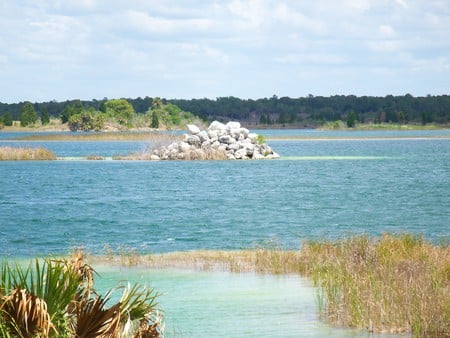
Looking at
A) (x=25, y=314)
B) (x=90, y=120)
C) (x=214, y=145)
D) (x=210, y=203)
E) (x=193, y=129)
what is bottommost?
(x=210, y=203)

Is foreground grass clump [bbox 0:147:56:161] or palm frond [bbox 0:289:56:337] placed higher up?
palm frond [bbox 0:289:56:337]

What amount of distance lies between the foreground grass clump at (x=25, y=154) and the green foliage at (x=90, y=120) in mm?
87238

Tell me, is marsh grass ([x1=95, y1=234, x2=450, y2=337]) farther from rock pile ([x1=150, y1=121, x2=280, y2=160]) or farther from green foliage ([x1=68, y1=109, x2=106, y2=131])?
green foliage ([x1=68, y1=109, x2=106, y2=131])

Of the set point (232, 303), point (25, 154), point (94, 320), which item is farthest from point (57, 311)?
point (25, 154)

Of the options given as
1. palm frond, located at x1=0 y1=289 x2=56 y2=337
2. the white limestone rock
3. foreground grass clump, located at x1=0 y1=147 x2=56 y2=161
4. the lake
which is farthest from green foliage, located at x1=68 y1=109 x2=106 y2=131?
palm frond, located at x1=0 y1=289 x2=56 y2=337

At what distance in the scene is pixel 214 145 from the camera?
69938 mm

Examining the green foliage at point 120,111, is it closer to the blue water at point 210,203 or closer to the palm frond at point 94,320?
the blue water at point 210,203

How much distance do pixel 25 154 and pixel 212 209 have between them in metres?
37.1

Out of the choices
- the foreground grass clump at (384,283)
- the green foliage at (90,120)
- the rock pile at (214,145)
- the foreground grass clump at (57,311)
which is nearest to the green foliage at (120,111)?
the green foliage at (90,120)

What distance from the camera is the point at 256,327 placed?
13539 mm

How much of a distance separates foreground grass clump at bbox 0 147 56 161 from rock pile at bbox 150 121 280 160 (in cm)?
784

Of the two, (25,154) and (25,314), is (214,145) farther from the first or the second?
(25,314)

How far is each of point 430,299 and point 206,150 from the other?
5764 centimetres

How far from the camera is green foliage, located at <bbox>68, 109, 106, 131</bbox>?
159750 millimetres
